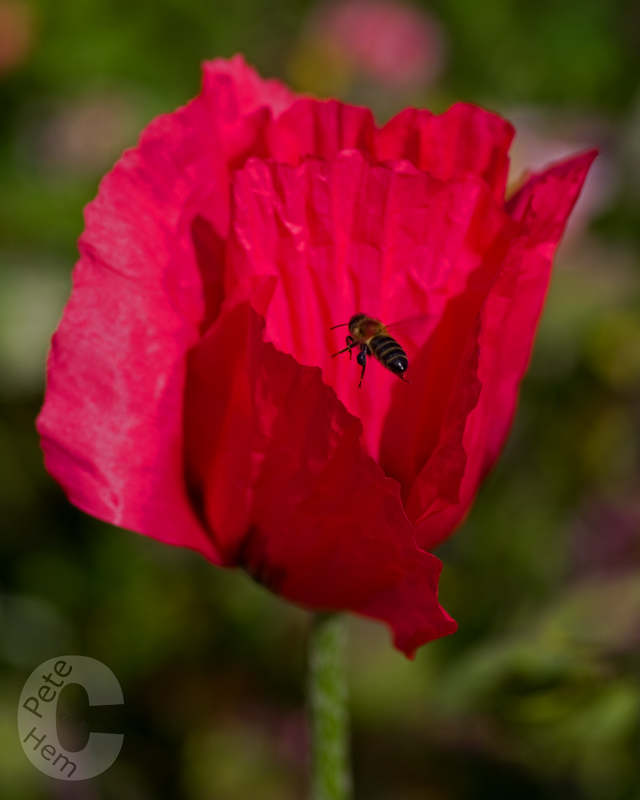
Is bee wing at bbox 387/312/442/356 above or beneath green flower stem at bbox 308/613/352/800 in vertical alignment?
above

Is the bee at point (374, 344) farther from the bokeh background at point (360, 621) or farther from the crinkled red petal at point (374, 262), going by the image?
the bokeh background at point (360, 621)

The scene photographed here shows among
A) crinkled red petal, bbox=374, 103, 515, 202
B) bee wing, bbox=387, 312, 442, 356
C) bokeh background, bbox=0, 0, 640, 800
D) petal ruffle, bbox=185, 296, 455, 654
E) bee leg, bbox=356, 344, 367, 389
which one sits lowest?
bokeh background, bbox=0, 0, 640, 800

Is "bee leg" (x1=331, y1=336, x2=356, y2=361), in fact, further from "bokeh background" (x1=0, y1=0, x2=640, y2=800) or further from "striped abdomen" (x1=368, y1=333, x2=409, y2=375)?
"bokeh background" (x1=0, y1=0, x2=640, y2=800)

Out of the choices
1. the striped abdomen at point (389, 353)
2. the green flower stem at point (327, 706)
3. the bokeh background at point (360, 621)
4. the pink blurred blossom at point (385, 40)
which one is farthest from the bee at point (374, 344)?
the pink blurred blossom at point (385, 40)

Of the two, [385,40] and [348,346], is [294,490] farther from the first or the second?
[385,40]

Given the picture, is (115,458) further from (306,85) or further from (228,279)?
(306,85)

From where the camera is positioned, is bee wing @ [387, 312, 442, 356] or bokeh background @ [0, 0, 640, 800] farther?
bokeh background @ [0, 0, 640, 800]

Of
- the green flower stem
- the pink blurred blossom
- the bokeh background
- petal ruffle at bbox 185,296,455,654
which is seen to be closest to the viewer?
petal ruffle at bbox 185,296,455,654

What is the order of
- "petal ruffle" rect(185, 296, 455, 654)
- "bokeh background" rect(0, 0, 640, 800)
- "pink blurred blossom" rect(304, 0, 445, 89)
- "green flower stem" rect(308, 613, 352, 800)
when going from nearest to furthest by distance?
"petal ruffle" rect(185, 296, 455, 654)
"green flower stem" rect(308, 613, 352, 800)
"bokeh background" rect(0, 0, 640, 800)
"pink blurred blossom" rect(304, 0, 445, 89)

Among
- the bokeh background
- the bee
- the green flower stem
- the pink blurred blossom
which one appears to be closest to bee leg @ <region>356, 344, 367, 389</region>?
the bee
